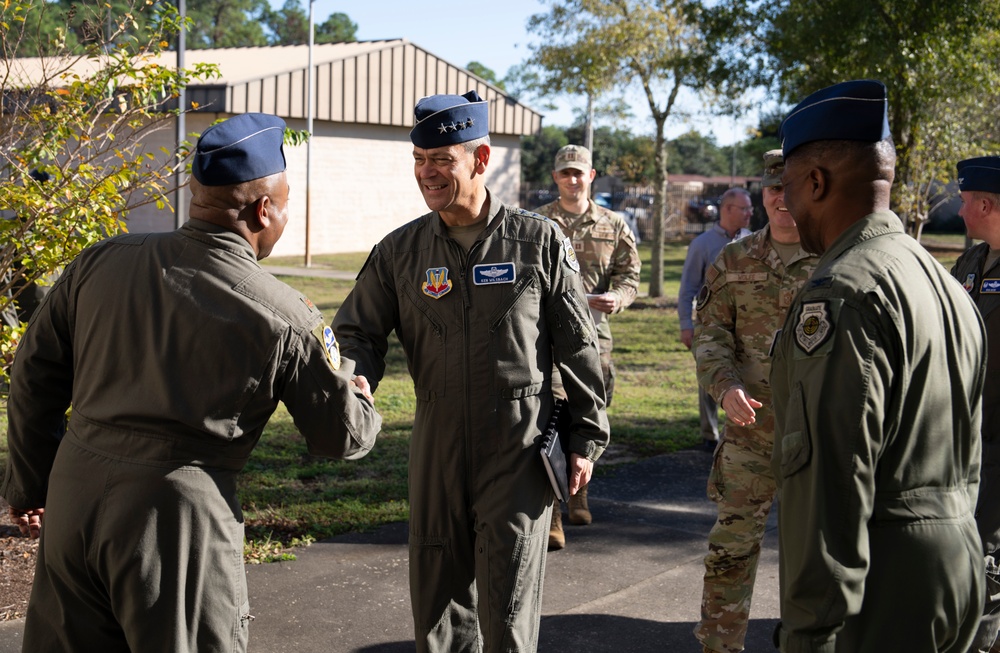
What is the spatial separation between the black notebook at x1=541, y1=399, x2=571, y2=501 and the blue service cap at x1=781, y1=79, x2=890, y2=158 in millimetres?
1520

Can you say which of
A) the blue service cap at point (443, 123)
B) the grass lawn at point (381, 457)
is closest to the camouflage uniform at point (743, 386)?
the blue service cap at point (443, 123)

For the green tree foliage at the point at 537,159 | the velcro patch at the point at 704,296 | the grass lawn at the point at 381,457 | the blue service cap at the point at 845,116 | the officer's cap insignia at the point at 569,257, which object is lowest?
the grass lawn at the point at 381,457

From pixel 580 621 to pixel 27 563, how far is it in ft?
9.61

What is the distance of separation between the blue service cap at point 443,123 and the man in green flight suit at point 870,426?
1.62m

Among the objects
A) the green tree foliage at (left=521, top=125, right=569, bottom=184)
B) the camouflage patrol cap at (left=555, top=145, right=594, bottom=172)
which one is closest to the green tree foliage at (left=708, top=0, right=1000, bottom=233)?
the camouflage patrol cap at (left=555, top=145, right=594, bottom=172)

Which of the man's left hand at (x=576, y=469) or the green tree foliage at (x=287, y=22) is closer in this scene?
the man's left hand at (x=576, y=469)

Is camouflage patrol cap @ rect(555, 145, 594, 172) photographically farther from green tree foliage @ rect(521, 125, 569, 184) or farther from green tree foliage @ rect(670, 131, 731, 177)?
green tree foliage @ rect(670, 131, 731, 177)

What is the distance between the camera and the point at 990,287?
14.7 ft

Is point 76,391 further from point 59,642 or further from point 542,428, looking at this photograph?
point 542,428

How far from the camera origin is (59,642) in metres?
2.81

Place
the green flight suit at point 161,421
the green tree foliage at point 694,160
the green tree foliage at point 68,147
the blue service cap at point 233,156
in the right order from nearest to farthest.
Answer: the green flight suit at point 161,421, the blue service cap at point 233,156, the green tree foliage at point 68,147, the green tree foliage at point 694,160

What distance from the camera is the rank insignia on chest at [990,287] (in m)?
4.47

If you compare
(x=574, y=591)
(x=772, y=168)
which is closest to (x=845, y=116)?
(x=772, y=168)

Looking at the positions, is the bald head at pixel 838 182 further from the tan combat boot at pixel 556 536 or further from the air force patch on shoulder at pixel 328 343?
the tan combat boot at pixel 556 536
